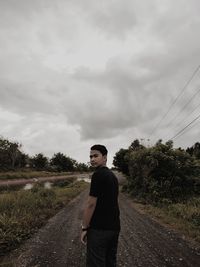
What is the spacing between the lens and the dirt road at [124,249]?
19.7 ft

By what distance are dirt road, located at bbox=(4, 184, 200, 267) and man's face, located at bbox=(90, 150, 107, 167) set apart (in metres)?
3.15

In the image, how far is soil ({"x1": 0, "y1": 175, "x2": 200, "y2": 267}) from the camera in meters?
6.02

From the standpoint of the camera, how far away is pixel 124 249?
7043mm

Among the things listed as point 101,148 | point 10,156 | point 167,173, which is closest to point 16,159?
point 10,156

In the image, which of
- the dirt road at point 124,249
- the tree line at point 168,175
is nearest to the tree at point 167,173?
the tree line at point 168,175

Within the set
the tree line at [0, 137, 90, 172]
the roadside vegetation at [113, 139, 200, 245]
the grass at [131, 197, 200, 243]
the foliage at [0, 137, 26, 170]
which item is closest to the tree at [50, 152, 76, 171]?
the tree line at [0, 137, 90, 172]

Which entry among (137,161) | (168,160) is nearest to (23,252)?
(168,160)

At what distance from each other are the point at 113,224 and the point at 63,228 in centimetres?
645

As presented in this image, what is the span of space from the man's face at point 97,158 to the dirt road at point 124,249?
10.3 feet

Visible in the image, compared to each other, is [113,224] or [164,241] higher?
[113,224]

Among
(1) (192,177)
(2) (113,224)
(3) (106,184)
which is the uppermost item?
(1) (192,177)

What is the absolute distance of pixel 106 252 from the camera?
376cm

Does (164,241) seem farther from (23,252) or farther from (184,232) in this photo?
(23,252)

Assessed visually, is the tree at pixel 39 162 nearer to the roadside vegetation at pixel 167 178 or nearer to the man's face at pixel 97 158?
the roadside vegetation at pixel 167 178
